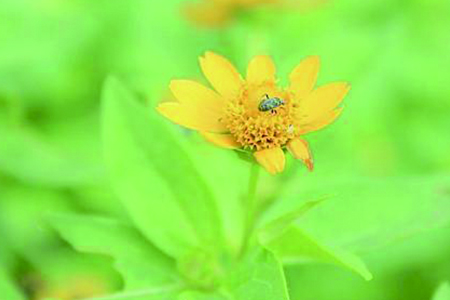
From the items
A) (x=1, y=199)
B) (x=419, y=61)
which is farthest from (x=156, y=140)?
(x=419, y=61)

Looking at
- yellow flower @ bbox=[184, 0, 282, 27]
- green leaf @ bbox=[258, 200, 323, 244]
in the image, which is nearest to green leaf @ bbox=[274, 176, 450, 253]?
green leaf @ bbox=[258, 200, 323, 244]

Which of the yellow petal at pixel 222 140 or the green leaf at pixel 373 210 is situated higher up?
the yellow petal at pixel 222 140

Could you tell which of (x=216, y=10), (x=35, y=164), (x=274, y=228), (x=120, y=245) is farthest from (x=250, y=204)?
(x=216, y=10)

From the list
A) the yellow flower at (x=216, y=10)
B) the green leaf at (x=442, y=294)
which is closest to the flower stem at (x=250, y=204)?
the green leaf at (x=442, y=294)

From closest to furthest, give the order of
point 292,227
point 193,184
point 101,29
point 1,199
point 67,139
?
point 292,227 < point 193,184 < point 1,199 < point 67,139 < point 101,29

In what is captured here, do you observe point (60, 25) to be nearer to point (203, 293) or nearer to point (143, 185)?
point (143, 185)

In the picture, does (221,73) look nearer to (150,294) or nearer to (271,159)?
(271,159)

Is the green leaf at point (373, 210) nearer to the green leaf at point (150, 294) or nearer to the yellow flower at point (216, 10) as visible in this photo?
the green leaf at point (150, 294)
